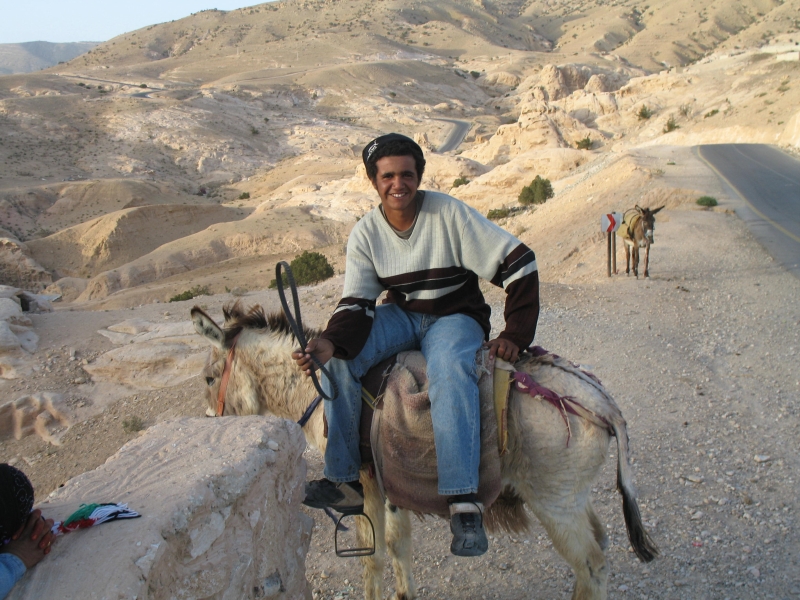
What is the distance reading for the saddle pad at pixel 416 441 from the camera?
2507 millimetres

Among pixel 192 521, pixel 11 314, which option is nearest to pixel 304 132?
pixel 11 314

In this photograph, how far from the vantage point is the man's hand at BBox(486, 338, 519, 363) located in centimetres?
258

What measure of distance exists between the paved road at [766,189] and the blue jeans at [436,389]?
10478mm

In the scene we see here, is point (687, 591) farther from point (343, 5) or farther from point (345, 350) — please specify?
point (343, 5)

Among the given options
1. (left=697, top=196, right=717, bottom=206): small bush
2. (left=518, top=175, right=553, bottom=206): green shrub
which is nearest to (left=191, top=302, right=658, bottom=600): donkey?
(left=697, top=196, right=717, bottom=206): small bush

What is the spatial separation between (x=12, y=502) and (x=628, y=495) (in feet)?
8.33

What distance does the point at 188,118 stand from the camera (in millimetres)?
44219

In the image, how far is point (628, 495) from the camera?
257 centimetres

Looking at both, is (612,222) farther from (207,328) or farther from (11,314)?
(11,314)

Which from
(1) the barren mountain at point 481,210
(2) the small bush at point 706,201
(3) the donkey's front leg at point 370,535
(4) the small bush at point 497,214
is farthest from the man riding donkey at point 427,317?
(4) the small bush at point 497,214

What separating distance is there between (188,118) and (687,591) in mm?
48530

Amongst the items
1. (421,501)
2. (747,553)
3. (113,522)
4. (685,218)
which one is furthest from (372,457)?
(685,218)

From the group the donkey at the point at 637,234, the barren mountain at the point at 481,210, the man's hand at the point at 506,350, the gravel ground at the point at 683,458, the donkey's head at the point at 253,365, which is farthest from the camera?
the donkey at the point at 637,234

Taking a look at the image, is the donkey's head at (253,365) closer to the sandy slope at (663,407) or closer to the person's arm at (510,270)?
the person's arm at (510,270)
